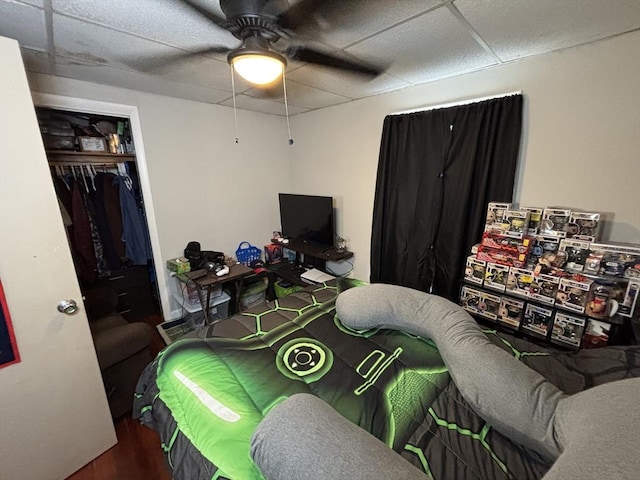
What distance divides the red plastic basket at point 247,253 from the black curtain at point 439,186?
1463 mm

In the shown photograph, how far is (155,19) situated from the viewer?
1228 mm

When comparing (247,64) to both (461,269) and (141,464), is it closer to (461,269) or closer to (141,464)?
(461,269)

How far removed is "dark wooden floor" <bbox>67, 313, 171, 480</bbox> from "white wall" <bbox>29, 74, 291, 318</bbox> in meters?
1.29

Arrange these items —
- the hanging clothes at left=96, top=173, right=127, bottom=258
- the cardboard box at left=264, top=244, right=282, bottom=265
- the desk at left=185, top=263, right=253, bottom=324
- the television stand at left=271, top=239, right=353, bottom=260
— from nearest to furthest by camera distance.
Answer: the desk at left=185, top=263, right=253, bottom=324
the hanging clothes at left=96, top=173, right=127, bottom=258
the television stand at left=271, top=239, right=353, bottom=260
the cardboard box at left=264, top=244, right=282, bottom=265

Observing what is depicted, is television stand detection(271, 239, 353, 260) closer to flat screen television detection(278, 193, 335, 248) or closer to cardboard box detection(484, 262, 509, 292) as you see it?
flat screen television detection(278, 193, 335, 248)

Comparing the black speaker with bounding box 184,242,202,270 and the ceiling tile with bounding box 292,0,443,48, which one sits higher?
the ceiling tile with bounding box 292,0,443,48

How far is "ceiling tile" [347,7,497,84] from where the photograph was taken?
134 cm

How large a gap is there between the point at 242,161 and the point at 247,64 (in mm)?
2044

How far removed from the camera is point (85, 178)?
8.76ft

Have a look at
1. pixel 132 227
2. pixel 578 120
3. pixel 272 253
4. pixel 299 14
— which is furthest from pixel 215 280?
pixel 578 120

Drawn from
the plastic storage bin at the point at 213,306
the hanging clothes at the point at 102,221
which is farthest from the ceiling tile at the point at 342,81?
the hanging clothes at the point at 102,221

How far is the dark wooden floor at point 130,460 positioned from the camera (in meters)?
1.48

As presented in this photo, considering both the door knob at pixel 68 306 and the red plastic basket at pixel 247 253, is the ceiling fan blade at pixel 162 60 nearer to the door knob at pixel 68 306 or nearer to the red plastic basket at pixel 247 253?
the door knob at pixel 68 306

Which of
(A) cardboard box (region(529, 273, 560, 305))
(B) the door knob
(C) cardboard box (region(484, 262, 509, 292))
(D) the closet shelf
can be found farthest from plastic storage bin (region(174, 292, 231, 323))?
(A) cardboard box (region(529, 273, 560, 305))
